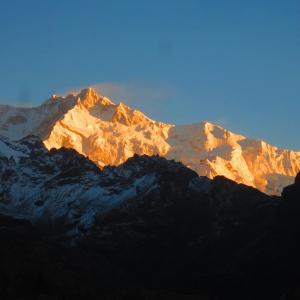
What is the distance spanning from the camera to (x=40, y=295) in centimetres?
19725

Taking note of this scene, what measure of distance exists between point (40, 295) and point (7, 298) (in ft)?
21.7

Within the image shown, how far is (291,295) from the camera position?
19762cm

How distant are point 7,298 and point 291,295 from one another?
56949 mm

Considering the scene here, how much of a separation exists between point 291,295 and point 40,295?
50351 millimetres

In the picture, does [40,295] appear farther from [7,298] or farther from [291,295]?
[291,295]

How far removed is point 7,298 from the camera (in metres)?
197

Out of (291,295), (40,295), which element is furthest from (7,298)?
(291,295)
